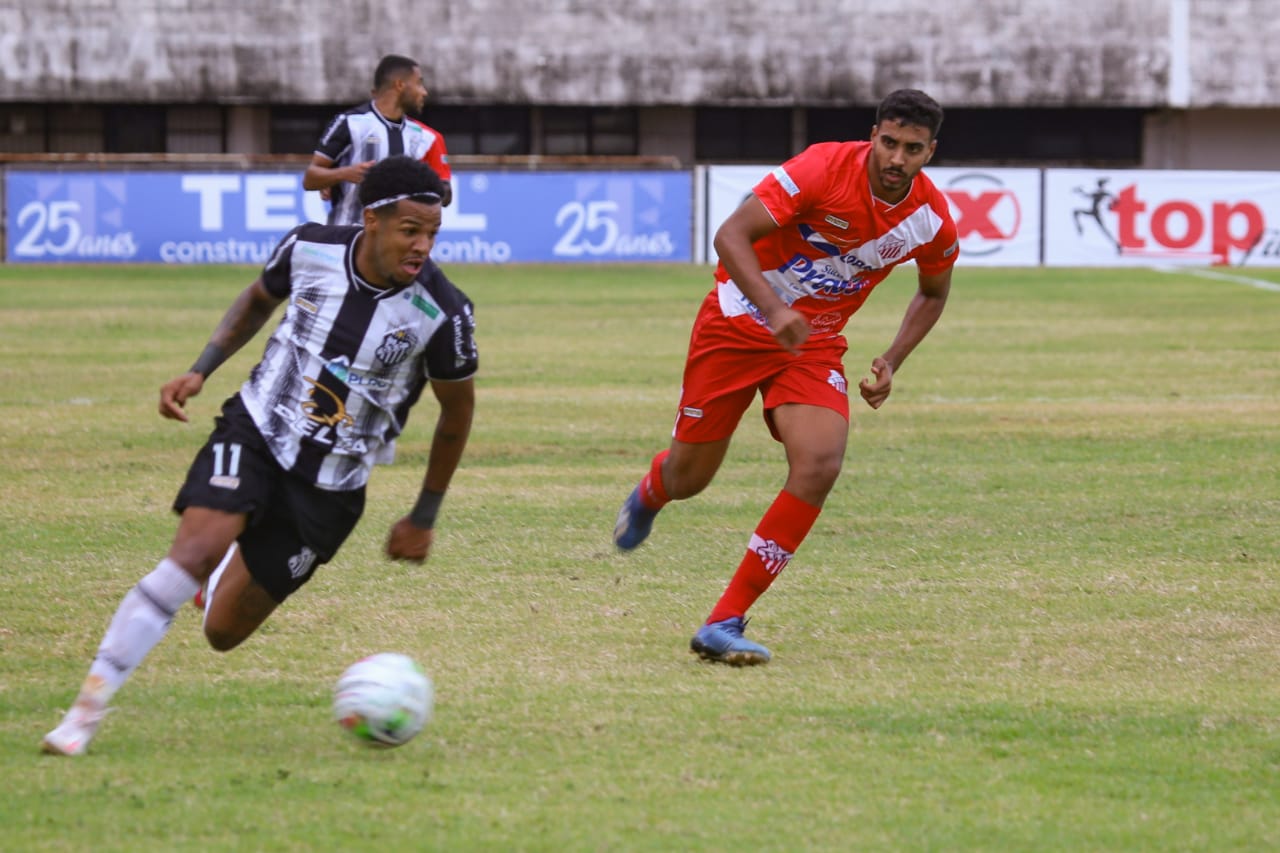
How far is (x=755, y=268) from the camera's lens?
634cm

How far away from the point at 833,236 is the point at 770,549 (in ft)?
3.82

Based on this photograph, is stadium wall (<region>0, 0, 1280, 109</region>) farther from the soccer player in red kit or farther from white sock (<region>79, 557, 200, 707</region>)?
white sock (<region>79, 557, 200, 707</region>)

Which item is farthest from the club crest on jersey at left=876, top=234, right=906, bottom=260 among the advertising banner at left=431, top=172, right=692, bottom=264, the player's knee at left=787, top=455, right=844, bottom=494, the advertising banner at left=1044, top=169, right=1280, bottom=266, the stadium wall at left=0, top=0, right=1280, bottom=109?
the stadium wall at left=0, top=0, right=1280, bottom=109

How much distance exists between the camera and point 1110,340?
750 inches

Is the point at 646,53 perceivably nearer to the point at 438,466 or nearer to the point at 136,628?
the point at 438,466

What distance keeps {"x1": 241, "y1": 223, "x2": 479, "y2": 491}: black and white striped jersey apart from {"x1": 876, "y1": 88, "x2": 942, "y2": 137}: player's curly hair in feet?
5.86

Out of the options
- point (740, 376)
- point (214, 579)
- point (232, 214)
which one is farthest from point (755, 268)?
point (232, 214)

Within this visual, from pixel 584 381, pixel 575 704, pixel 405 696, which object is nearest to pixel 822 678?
pixel 575 704

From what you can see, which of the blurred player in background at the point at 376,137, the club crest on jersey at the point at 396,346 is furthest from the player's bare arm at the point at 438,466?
the blurred player in background at the point at 376,137

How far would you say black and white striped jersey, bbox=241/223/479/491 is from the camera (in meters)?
5.34

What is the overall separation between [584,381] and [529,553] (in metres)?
7.30

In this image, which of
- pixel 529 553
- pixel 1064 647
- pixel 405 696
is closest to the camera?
pixel 405 696

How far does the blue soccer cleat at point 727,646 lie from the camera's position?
6207 mm

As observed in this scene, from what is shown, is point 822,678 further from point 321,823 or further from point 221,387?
point 221,387
